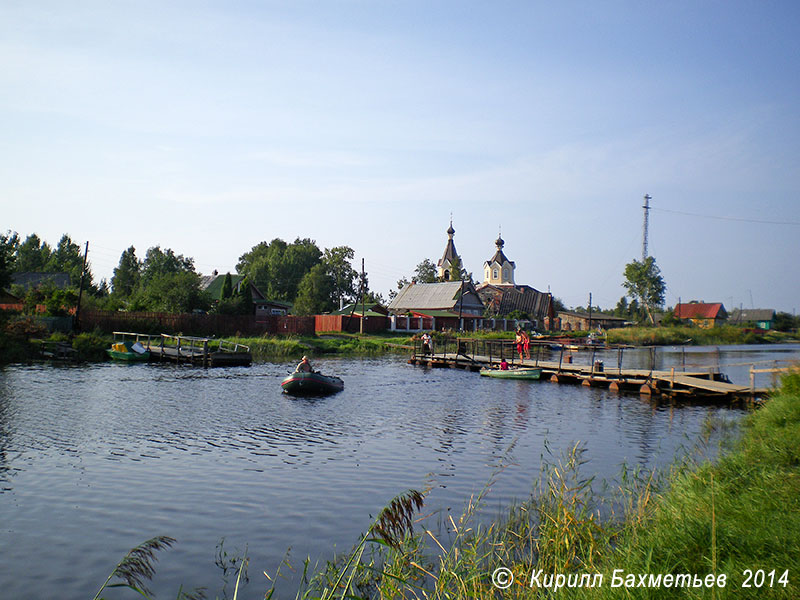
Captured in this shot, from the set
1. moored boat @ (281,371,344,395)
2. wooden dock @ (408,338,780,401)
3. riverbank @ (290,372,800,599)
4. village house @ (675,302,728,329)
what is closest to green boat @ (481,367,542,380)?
wooden dock @ (408,338,780,401)

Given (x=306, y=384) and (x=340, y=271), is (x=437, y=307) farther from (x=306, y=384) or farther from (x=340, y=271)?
(x=306, y=384)

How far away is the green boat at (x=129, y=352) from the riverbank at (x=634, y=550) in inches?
1479

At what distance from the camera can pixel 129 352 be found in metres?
43.5

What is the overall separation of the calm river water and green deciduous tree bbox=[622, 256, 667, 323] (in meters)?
103

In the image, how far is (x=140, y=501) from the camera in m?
12.4

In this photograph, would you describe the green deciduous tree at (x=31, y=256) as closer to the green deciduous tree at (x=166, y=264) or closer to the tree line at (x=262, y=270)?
the tree line at (x=262, y=270)

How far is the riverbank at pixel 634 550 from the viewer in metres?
5.96

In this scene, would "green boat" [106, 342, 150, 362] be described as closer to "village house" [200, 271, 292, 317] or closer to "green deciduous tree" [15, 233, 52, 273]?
"village house" [200, 271, 292, 317]

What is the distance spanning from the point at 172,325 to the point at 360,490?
1853 inches

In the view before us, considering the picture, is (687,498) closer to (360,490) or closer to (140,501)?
(360,490)

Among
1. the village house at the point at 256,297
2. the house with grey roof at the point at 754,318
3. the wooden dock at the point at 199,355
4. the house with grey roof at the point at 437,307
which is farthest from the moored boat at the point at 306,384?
the house with grey roof at the point at 754,318

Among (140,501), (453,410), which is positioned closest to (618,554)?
(140,501)

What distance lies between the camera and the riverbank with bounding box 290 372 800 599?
5961 mm

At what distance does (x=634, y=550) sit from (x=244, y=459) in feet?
37.3
